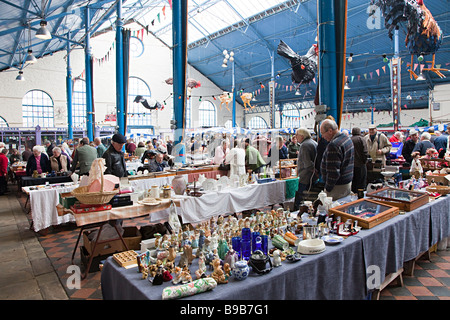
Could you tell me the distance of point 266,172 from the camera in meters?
5.21

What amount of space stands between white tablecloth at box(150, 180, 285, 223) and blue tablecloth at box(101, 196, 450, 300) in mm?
1893

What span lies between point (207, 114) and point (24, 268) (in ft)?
75.2

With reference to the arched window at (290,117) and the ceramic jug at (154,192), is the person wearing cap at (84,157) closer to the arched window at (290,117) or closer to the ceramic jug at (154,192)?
the ceramic jug at (154,192)

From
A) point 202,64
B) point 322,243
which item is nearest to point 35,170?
point 322,243

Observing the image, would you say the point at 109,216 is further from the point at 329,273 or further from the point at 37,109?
the point at 37,109

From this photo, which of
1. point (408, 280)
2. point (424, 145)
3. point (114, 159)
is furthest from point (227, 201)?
point (424, 145)

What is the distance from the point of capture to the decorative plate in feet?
6.88

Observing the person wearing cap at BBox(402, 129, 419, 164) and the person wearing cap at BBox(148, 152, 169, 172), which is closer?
the person wearing cap at BBox(148, 152, 169, 172)

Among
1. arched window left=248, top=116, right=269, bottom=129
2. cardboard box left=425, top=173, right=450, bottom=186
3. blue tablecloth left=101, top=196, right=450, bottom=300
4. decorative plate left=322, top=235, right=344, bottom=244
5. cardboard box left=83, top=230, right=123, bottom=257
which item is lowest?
cardboard box left=83, top=230, right=123, bottom=257

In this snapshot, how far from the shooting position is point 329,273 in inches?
76.8

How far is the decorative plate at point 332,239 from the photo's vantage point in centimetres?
210

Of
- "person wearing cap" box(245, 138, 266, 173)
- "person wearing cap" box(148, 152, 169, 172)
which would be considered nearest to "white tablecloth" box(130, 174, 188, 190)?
"person wearing cap" box(148, 152, 169, 172)

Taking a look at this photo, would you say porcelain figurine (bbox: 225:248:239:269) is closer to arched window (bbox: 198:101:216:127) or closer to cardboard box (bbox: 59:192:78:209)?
cardboard box (bbox: 59:192:78:209)
